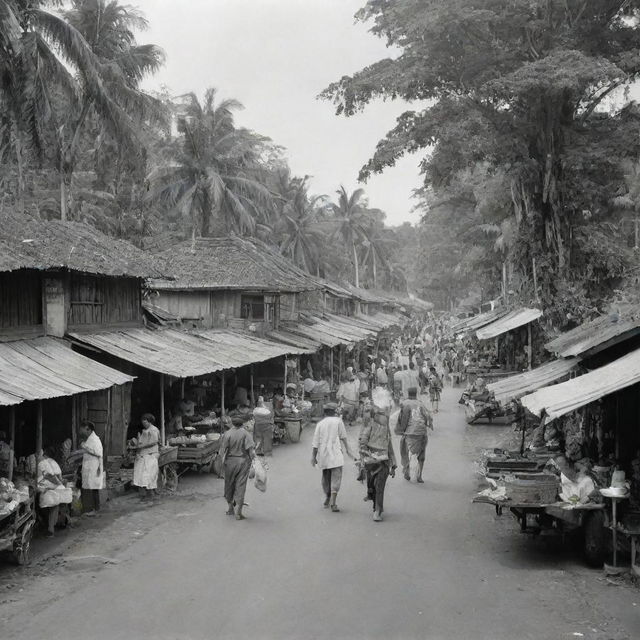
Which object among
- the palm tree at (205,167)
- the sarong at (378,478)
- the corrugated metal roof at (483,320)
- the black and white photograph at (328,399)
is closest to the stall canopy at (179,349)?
the black and white photograph at (328,399)

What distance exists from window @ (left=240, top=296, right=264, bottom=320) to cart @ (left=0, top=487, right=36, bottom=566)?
1578cm

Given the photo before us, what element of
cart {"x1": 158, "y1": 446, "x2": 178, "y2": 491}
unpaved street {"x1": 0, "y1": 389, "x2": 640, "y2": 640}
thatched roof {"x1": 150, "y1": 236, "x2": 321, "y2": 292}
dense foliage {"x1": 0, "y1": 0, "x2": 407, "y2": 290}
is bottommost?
unpaved street {"x1": 0, "y1": 389, "x2": 640, "y2": 640}

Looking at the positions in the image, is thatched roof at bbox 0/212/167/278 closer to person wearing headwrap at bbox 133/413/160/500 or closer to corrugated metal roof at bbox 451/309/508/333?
person wearing headwrap at bbox 133/413/160/500

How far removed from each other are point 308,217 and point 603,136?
95.9 ft

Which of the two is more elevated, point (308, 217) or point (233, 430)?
point (308, 217)

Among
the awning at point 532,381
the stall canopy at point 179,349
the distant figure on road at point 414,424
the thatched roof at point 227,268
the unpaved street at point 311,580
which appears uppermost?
the thatched roof at point 227,268

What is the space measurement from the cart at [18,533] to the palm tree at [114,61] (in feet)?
51.2

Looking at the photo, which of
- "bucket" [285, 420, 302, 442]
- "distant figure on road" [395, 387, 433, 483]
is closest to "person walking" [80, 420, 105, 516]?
"distant figure on road" [395, 387, 433, 483]

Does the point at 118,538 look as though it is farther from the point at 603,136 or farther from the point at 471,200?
the point at 471,200

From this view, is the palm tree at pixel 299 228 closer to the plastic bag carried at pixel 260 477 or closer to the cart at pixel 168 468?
the cart at pixel 168 468

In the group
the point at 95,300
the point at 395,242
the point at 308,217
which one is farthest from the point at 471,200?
the point at 395,242

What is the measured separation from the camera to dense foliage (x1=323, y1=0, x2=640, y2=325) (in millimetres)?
16969

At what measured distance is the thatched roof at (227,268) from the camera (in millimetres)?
24203

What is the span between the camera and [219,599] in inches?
277
